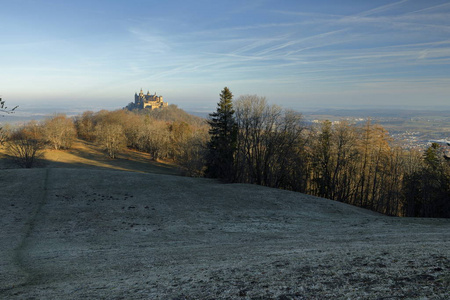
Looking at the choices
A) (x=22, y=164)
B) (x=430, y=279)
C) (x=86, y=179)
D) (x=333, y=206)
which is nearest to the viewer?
(x=430, y=279)

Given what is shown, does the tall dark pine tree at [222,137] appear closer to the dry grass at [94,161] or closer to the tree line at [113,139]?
the tree line at [113,139]

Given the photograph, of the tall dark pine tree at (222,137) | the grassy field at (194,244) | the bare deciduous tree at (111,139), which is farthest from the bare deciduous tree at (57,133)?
the tall dark pine tree at (222,137)

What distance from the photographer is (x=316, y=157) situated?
1813 inches

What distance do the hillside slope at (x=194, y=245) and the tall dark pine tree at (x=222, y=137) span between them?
32.1 ft

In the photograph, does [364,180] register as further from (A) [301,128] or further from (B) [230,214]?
(B) [230,214]

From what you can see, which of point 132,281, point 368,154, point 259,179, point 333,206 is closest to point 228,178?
point 259,179

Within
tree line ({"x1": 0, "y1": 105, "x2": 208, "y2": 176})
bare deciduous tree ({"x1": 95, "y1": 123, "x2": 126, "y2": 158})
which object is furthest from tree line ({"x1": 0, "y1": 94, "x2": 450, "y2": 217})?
bare deciduous tree ({"x1": 95, "y1": 123, "x2": 126, "y2": 158})

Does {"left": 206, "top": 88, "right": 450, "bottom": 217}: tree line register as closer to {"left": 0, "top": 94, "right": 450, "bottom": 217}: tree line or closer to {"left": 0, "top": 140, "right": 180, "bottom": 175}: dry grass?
{"left": 0, "top": 94, "right": 450, "bottom": 217}: tree line

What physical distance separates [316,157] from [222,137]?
1647 centimetres

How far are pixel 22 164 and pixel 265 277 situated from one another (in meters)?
67.4

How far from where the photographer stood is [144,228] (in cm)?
1923

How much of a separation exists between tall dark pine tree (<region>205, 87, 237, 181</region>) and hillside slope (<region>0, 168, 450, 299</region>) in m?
9.79

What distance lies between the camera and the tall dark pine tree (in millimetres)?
44312

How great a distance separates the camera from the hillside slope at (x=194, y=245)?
6.14m
